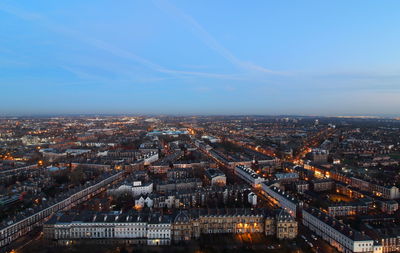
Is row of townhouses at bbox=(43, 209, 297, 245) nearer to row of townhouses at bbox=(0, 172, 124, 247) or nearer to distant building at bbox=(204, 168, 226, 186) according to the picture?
row of townhouses at bbox=(0, 172, 124, 247)

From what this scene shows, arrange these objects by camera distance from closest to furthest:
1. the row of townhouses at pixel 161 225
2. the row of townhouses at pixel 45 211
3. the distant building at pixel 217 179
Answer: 1. the row of townhouses at pixel 45 211
2. the row of townhouses at pixel 161 225
3. the distant building at pixel 217 179

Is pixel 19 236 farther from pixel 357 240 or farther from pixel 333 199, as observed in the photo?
pixel 333 199

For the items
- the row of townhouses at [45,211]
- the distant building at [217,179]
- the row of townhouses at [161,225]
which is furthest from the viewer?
the distant building at [217,179]

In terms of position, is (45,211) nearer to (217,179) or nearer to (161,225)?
(161,225)

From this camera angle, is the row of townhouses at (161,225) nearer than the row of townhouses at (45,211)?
No

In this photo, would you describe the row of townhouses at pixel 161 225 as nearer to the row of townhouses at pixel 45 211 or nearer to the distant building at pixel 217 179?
the row of townhouses at pixel 45 211

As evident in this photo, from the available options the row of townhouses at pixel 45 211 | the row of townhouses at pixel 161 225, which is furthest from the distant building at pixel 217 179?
the row of townhouses at pixel 161 225

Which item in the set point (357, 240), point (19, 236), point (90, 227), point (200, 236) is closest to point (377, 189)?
point (357, 240)

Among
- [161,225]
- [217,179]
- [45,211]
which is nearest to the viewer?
[161,225]

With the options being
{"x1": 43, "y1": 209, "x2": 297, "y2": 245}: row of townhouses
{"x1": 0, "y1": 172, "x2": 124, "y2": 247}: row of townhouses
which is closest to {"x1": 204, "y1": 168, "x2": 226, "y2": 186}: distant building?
{"x1": 0, "y1": 172, "x2": 124, "y2": 247}: row of townhouses

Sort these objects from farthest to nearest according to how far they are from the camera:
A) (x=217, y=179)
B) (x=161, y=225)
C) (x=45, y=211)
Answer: (x=217, y=179) < (x=45, y=211) < (x=161, y=225)

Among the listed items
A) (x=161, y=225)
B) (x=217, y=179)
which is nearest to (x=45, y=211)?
(x=161, y=225)
